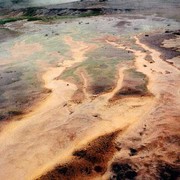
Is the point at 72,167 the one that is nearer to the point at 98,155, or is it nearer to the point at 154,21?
the point at 98,155

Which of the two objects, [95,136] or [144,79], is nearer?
[95,136]

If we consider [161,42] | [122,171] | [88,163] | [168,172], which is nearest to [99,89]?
[88,163]

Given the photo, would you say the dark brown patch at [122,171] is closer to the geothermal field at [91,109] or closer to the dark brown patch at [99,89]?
the geothermal field at [91,109]

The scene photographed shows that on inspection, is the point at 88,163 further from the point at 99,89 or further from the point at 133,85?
the point at 133,85

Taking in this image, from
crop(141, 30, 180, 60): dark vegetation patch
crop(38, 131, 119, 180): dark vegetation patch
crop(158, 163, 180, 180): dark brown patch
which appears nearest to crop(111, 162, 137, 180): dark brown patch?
crop(38, 131, 119, 180): dark vegetation patch

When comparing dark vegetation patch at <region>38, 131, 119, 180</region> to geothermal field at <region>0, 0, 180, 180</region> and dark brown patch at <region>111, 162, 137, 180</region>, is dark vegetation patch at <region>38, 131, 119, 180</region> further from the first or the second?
dark brown patch at <region>111, 162, 137, 180</region>

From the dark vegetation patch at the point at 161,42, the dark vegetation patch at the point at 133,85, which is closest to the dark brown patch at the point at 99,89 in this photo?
the dark vegetation patch at the point at 133,85

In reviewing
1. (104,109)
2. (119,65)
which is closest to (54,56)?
(119,65)
